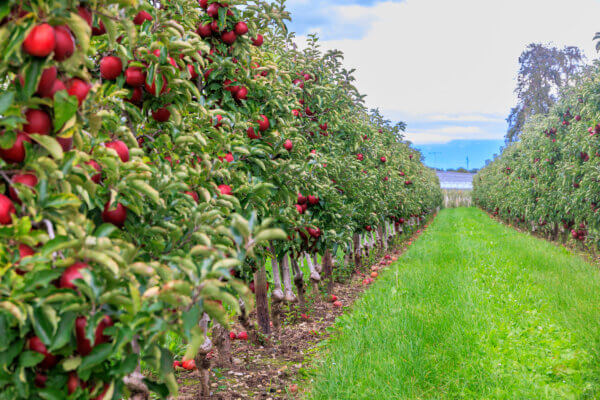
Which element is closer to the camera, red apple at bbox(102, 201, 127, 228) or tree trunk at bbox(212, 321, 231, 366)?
red apple at bbox(102, 201, 127, 228)

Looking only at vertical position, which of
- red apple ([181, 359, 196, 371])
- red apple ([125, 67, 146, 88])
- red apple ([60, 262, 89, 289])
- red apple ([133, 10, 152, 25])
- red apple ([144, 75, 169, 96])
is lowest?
red apple ([181, 359, 196, 371])

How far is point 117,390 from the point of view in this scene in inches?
54.6

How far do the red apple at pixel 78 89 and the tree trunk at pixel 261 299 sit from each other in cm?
358

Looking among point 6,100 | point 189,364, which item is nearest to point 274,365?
point 189,364

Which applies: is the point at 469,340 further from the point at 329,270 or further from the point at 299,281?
the point at 329,270

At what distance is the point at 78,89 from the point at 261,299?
3900 millimetres

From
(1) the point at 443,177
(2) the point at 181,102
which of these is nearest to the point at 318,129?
(2) the point at 181,102

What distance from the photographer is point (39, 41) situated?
1.27 meters

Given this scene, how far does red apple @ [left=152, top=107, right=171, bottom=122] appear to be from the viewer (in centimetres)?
227

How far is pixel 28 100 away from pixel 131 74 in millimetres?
836

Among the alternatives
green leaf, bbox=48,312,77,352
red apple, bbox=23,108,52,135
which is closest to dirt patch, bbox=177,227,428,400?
green leaf, bbox=48,312,77,352

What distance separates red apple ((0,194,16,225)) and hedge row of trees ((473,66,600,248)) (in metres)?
8.39

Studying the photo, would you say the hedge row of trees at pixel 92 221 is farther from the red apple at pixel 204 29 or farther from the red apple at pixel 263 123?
the red apple at pixel 263 123

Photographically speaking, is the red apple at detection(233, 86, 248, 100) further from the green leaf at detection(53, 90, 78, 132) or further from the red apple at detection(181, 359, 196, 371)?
the red apple at detection(181, 359, 196, 371)
